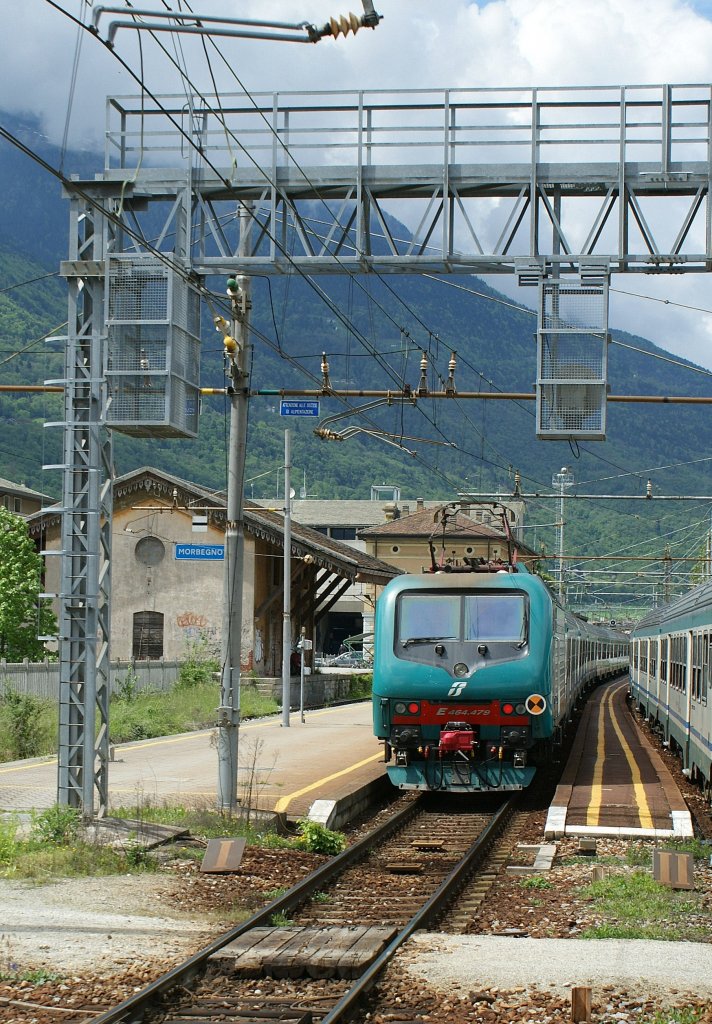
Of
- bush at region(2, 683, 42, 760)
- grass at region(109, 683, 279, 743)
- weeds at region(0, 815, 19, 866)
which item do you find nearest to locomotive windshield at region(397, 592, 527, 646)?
Answer: weeds at region(0, 815, 19, 866)

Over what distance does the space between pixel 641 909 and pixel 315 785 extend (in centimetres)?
707

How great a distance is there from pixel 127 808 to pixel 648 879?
18.2ft

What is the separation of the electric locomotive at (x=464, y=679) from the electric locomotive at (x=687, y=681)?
194 cm

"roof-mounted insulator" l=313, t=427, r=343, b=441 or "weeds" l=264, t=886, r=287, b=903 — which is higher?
"roof-mounted insulator" l=313, t=427, r=343, b=441

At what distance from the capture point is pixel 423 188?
14.4 meters

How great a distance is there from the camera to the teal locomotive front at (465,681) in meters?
16.6

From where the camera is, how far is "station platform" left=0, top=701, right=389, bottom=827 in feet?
48.9

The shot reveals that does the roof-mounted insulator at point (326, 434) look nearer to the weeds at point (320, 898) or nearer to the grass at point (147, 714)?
the grass at point (147, 714)

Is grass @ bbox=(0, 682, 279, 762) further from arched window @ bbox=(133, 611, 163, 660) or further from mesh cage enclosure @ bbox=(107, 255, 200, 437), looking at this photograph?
mesh cage enclosure @ bbox=(107, 255, 200, 437)

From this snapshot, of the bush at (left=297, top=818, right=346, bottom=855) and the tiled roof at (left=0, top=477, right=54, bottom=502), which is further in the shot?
the tiled roof at (left=0, top=477, right=54, bottom=502)

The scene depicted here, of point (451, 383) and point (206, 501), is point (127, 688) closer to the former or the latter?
point (206, 501)

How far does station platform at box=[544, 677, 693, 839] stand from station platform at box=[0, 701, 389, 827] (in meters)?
2.55

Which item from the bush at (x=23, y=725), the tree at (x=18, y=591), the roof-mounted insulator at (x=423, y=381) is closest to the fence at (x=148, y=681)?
the bush at (x=23, y=725)

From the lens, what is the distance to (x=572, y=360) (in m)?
14.6
